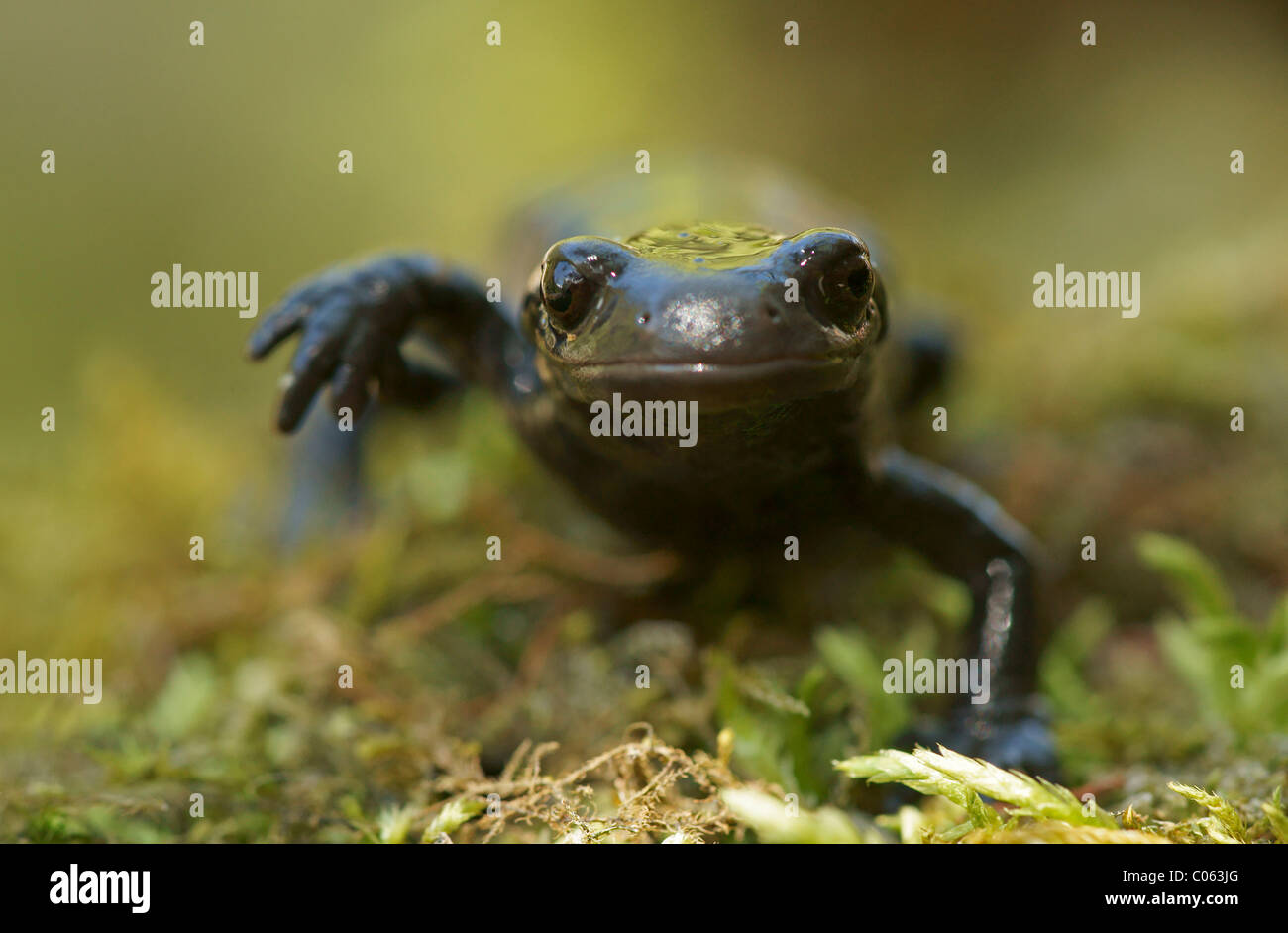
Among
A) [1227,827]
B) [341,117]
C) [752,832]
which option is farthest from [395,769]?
[341,117]

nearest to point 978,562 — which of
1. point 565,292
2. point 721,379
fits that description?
point 721,379

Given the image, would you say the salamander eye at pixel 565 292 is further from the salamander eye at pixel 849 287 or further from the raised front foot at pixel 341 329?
the raised front foot at pixel 341 329

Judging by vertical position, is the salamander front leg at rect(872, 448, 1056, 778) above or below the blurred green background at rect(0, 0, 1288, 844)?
below

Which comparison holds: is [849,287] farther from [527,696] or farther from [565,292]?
[527,696]

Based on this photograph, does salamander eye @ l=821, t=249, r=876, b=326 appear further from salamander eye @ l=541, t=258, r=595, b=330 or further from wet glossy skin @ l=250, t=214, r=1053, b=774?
salamander eye @ l=541, t=258, r=595, b=330

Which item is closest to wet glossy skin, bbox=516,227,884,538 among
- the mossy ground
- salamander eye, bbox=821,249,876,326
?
salamander eye, bbox=821,249,876,326
